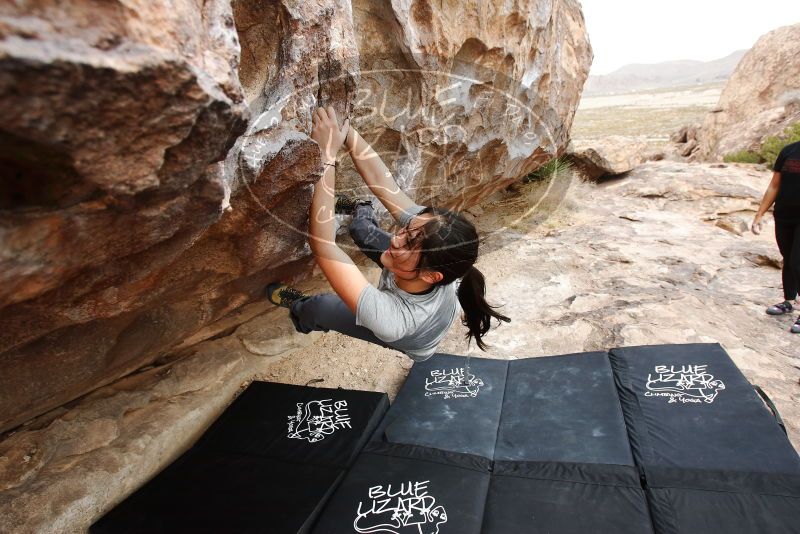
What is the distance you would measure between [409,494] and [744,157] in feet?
26.1

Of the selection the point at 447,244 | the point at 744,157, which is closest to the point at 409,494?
the point at 447,244

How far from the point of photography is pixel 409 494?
2016mm

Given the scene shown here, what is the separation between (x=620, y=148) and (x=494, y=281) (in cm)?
397

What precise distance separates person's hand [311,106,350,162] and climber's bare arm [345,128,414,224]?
0.45 ft

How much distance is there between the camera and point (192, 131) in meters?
0.97

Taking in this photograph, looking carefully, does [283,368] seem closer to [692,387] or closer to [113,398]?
[113,398]

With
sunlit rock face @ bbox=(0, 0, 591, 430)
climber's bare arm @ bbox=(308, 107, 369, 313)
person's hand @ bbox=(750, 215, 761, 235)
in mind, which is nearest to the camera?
sunlit rock face @ bbox=(0, 0, 591, 430)

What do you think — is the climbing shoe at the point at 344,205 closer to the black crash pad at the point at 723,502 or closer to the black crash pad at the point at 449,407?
the black crash pad at the point at 449,407

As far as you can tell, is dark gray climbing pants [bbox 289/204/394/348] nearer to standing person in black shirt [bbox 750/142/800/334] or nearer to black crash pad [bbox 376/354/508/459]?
black crash pad [bbox 376/354/508/459]

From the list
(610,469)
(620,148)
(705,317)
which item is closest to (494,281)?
(705,317)

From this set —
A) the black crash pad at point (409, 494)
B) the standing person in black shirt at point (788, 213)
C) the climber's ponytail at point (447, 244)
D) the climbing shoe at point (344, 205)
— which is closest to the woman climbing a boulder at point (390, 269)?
the climber's ponytail at point (447, 244)

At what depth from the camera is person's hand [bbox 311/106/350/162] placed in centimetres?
185

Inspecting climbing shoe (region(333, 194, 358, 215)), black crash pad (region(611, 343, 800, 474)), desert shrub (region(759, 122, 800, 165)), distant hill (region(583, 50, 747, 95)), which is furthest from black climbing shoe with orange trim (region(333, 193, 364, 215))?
distant hill (region(583, 50, 747, 95))

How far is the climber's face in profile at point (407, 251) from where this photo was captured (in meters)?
1.65
